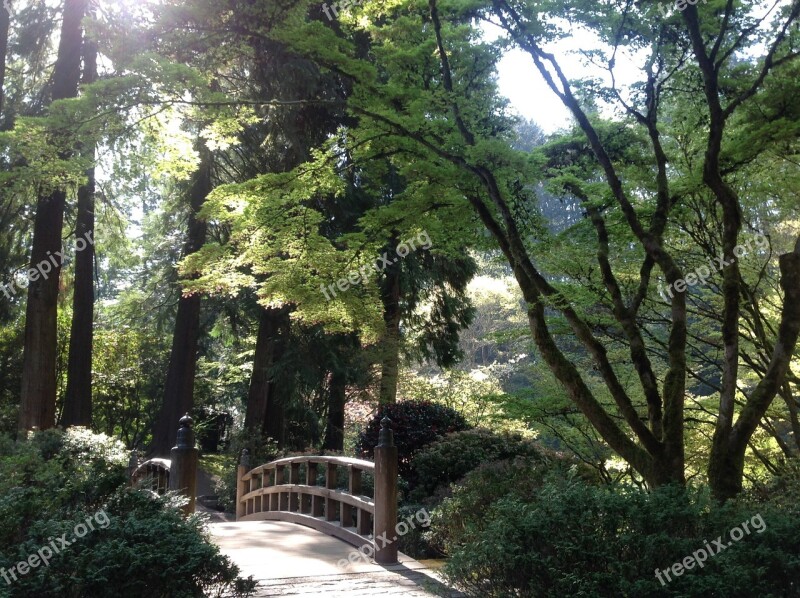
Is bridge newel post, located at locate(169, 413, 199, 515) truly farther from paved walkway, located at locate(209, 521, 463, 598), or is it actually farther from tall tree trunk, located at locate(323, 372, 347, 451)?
tall tree trunk, located at locate(323, 372, 347, 451)

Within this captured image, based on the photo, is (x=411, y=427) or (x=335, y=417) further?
(x=335, y=417)

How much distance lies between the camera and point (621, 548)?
4.43m

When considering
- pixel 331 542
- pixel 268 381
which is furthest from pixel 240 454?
pixel 331 542

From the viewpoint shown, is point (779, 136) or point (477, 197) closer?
point (779, 136)

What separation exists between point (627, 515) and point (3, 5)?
1366 cm

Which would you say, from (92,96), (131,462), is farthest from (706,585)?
(131,462)

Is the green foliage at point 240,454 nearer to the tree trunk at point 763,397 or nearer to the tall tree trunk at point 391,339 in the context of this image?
the tall tree trunk at point 391,339

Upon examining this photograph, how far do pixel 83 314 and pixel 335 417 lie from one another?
6603 mm

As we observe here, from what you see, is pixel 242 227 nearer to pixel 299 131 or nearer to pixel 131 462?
pixel 131 462

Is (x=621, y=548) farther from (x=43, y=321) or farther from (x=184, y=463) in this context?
(x=43, y=321)

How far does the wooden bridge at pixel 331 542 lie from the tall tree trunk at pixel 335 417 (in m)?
7.49

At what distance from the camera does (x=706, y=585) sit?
13.1ft

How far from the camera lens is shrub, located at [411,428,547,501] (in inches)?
426

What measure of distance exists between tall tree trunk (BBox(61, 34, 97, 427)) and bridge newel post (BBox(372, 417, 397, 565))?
10.7m
